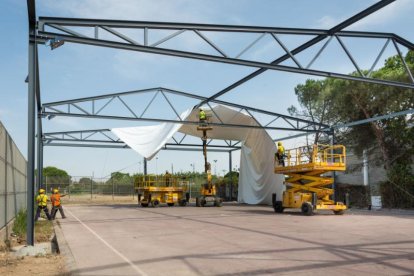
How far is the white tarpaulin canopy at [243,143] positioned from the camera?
1107 inches

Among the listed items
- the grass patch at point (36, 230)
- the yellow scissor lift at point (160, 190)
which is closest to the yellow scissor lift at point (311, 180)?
the yellow scissor lift at point (160, 190)

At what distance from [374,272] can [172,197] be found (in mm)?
23520

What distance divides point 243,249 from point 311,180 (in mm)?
12833

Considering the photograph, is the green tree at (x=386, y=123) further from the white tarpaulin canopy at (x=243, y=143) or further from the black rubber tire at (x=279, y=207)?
the black rubber tire at (x=279, y=207)

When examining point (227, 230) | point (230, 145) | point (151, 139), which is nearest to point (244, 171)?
point (230, 145)

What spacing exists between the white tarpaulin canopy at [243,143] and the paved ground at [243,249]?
1289 cm

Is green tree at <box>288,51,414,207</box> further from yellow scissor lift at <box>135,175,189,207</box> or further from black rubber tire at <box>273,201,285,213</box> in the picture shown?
yellow scissor lift at <box>135,175,189,207</box>

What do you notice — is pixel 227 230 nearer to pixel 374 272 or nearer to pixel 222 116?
pixel 374 272

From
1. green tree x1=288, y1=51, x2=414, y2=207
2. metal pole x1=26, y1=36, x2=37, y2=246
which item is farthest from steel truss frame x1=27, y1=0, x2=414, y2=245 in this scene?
green tree x1=288, y1=51, x2=414, y2=207

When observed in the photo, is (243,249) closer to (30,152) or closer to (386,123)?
(30,152)

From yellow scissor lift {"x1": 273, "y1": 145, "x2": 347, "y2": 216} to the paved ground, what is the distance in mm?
5847

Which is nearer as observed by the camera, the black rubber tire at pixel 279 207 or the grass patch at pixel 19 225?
the grass patch at pixel 19 225

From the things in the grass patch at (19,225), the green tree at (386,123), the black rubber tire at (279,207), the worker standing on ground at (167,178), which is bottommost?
the black rubber tire at (279,207)

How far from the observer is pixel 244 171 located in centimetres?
3431
